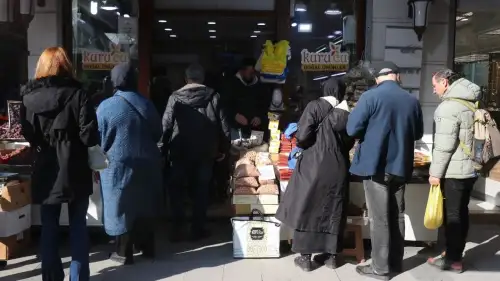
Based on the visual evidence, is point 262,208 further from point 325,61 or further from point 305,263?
point 325,61

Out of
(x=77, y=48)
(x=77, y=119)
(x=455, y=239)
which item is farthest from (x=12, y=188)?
(x=455, y=239)

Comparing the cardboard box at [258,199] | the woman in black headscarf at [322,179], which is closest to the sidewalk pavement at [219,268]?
the woman in black headscarf at [322,179]

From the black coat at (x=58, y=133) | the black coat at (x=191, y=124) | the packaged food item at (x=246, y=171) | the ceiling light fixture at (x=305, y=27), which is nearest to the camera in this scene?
the black coat at (x=58, y=133)

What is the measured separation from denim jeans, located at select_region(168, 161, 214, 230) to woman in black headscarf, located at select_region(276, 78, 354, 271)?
3.74ft

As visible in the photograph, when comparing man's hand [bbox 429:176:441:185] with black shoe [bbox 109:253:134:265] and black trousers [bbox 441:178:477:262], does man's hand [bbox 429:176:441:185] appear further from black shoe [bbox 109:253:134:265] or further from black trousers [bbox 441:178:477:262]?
black shoe [bbox 109:253:134:265]

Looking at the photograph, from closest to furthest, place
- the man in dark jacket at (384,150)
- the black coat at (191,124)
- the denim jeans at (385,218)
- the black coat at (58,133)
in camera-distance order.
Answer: the black coat at (58,133), the man in dark jacket at (384,150), the denim jeans at (385,218), the black coat at (191,124)

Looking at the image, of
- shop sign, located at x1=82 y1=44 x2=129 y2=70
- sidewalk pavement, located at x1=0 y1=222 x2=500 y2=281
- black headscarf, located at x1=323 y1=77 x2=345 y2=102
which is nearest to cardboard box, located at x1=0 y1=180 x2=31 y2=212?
sidewalk pavement, located at x1=0 y1=222 x2=500 y2=281

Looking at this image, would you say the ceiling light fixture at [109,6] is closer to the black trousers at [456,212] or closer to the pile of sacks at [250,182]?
the pile of sacks at [250,182]

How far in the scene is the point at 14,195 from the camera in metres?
5.22

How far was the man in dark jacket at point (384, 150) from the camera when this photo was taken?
4750 mm

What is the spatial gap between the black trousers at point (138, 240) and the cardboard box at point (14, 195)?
3.10ft

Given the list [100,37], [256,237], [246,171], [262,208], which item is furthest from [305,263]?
[100,37]

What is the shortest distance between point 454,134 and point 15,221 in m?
3.93

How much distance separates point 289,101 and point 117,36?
2.27 meters
